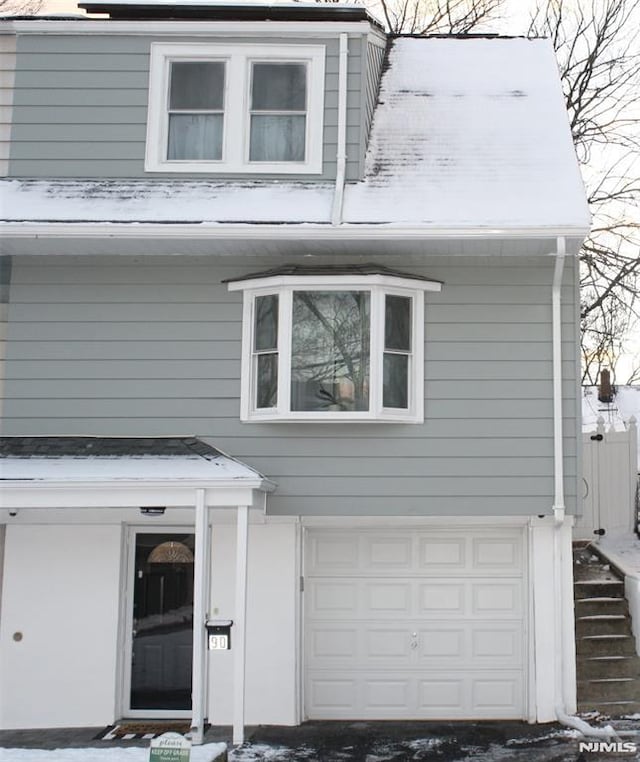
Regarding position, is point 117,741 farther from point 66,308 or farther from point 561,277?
point 561,277

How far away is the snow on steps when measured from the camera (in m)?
9.36

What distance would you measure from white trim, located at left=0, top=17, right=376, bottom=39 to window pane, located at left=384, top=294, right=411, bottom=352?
3.18 meters

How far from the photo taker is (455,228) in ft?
28.6

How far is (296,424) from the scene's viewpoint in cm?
910

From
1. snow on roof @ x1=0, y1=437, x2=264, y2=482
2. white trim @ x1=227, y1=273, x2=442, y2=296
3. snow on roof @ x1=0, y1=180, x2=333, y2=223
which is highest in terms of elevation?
snow on roof @ x1=0, y1=180, x2=333, y2=223

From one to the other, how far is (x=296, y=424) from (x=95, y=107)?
170 inches

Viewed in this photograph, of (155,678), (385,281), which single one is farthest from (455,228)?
(155,678)

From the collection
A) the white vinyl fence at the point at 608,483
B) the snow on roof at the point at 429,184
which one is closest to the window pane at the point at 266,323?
the snow on roof at the point at 429,184

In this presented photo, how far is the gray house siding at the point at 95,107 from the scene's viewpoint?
965 cm

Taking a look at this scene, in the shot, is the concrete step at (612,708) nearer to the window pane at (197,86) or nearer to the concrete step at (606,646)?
the concrete step at (606,646)

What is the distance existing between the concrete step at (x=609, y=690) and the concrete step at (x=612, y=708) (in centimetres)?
8

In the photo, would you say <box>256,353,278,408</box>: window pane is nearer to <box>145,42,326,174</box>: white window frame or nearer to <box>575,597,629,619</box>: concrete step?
<box>145,42,326,174</box>: white window frame

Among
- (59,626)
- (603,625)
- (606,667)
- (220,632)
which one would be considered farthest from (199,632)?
(603,625)

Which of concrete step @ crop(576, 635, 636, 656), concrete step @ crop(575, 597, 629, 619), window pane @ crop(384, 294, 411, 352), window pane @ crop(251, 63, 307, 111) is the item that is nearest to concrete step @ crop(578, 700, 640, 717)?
concrete step @ crop(576, 635, 636, 656)
